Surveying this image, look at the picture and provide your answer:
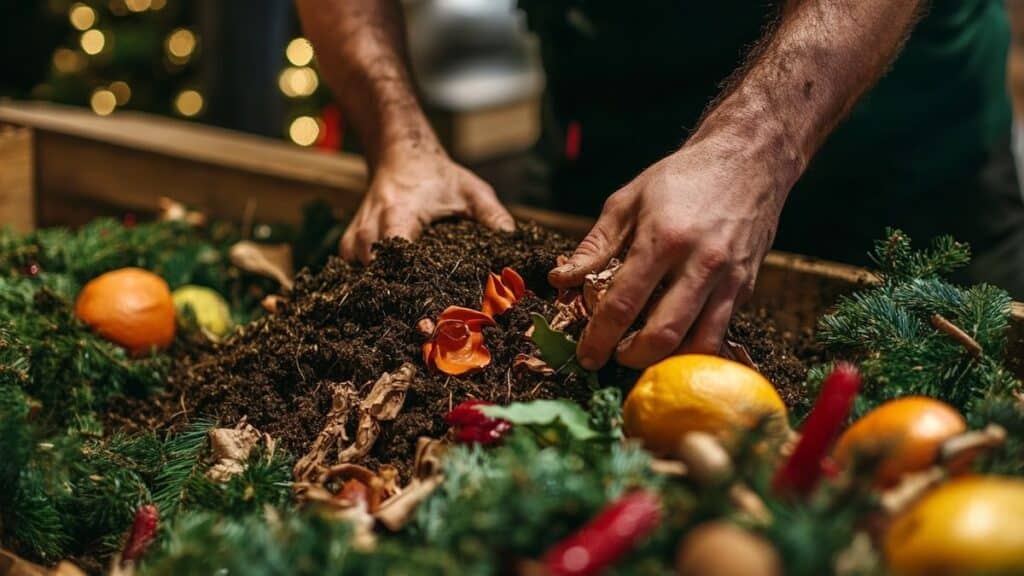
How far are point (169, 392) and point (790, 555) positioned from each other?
1004 millimetres

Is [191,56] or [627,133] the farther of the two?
[191,56]

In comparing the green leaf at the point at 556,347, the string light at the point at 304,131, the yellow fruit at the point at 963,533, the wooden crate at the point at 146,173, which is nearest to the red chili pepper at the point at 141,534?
the green leaf at the point at 556,347

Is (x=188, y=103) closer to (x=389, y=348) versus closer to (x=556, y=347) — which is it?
(x=389, y=348)

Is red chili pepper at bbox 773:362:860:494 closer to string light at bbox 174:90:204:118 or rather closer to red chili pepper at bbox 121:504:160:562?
red chili pepper at bbox 121:504:160:562

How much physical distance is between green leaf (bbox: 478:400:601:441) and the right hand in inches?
18.9

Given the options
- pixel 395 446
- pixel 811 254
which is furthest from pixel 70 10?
pixel 395 446

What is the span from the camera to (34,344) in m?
1.28

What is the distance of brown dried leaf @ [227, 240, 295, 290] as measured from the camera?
5.30 ft

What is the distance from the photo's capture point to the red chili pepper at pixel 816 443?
28.7 inches

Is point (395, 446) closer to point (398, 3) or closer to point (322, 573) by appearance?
point (322, 573)

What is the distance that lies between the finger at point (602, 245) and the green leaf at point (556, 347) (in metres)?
0.08

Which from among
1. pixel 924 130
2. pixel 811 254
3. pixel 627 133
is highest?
pixel 924 130

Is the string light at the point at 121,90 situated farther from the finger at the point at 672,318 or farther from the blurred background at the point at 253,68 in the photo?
the finger at the point at 672,318

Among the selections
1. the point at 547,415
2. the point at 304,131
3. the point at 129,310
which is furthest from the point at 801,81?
the point at 304,131
